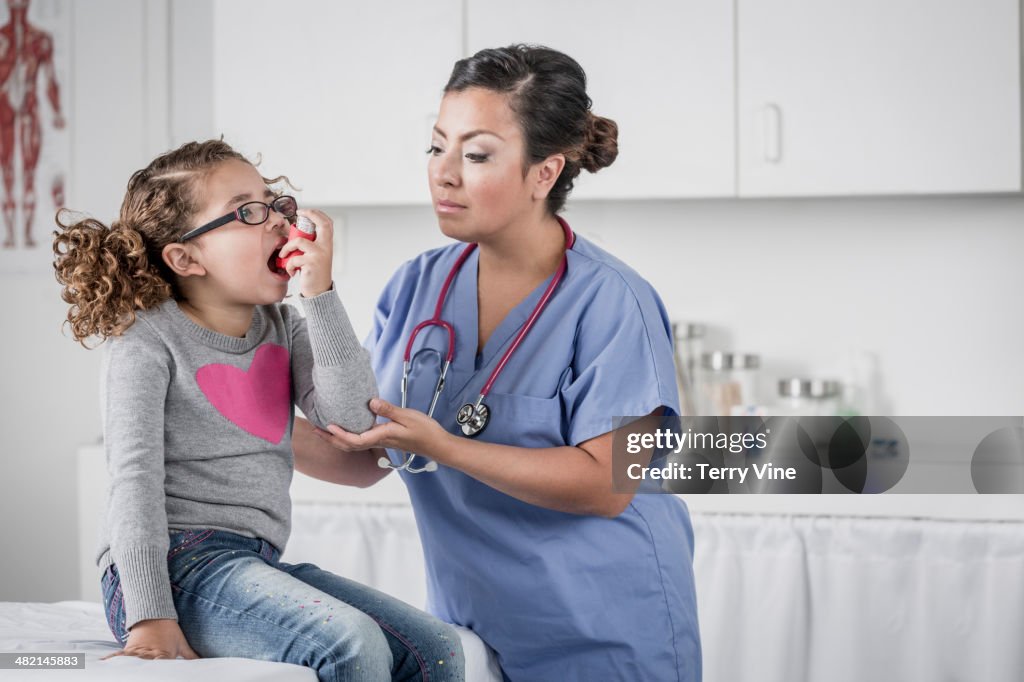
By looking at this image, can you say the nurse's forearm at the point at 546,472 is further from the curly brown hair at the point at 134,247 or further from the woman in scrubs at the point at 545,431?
the curly brown hair at the point at 134,247

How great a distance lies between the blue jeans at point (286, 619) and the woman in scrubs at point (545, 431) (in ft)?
0.61

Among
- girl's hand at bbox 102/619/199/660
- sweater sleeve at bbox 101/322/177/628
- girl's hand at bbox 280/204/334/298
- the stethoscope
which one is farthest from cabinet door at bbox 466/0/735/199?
girl's hand at bbox 102/619/199/660

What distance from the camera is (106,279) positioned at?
4.02 ft

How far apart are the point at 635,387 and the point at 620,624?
0.30 meters

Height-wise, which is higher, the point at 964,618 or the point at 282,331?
the point at 282,331

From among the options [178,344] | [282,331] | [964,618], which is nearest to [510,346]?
[282,331]

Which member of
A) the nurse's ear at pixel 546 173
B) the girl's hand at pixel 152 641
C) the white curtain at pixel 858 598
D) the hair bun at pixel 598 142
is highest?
the hair bun at pixel 598 142

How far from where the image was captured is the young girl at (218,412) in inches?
43.6

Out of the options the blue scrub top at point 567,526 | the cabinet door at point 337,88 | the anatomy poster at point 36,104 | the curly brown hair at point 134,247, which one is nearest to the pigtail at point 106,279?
the curly brown hair at point 134,247

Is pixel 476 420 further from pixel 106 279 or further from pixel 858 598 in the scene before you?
pixel 858 598

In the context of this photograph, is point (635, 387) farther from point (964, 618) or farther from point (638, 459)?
point (964, 618)

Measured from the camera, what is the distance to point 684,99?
7.79ft

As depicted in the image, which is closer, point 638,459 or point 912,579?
point 638,459

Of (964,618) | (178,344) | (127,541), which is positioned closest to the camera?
(127,541)
